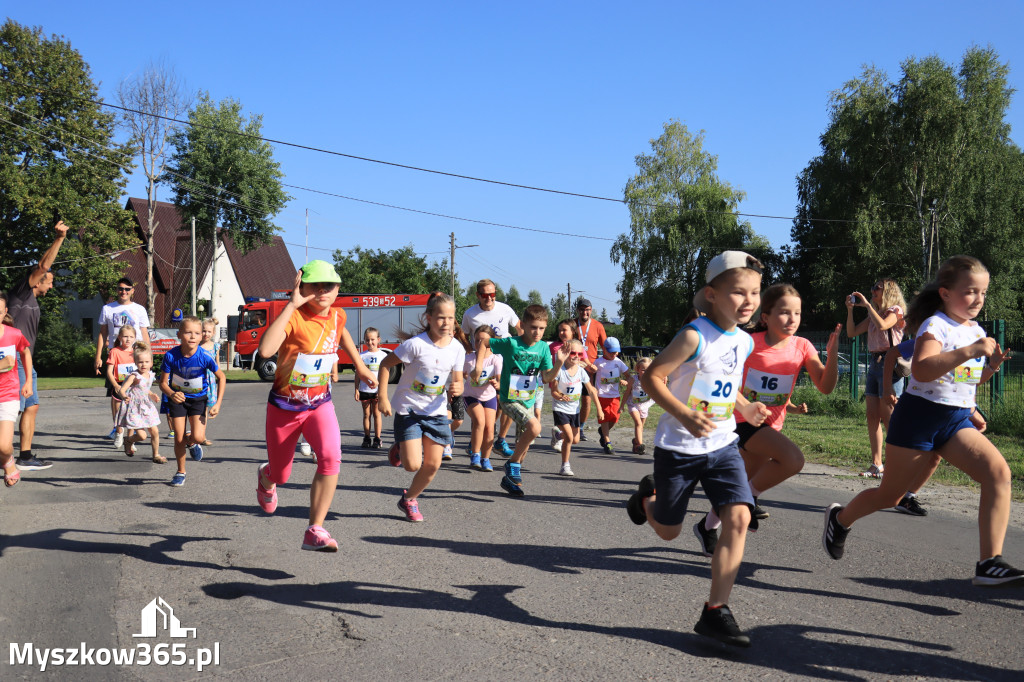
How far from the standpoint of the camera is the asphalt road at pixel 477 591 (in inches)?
142

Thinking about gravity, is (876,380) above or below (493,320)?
below

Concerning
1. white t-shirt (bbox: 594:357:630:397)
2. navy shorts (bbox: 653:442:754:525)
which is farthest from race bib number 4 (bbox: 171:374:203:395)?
navy shorts (bbox: 653:442:754:525)

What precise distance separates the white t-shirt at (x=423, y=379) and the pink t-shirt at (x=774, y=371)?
2262 millimetres

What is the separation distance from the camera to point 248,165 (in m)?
45.8

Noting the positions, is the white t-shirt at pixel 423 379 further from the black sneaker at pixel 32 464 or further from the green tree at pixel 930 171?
the green tree at pixel 930 171

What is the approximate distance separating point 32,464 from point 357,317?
1015 inches

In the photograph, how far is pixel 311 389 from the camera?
524 cm

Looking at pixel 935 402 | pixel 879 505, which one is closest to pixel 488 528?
pixel 879 505

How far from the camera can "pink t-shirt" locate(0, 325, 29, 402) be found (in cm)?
660

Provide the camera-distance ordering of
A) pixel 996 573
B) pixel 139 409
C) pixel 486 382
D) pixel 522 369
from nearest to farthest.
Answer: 1. pixel 996 573
2. pixel 522 369
3. pixel 486 382
4. pixel 139 409

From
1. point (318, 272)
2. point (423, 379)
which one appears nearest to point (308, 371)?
point (318, 272)

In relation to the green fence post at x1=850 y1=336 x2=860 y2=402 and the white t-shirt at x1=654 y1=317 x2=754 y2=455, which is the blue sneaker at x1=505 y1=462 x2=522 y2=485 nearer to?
the white t-shirt at x1=654 y1=317 x2=754 y2=455

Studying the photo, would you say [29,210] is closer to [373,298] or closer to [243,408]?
[373,298]

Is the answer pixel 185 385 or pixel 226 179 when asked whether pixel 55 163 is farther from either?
pixel 185 385
